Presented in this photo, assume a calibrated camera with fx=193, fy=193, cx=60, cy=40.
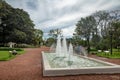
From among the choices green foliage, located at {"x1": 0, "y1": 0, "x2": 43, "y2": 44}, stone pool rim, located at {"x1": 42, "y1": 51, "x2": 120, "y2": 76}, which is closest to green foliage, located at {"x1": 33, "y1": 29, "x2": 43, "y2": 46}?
green foliage, located at {"x1": 0, "y1": 0, "x2": 43, "y2": 44}

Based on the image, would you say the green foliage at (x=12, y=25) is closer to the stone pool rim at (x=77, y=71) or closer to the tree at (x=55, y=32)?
the tree at (x=55, y=32)

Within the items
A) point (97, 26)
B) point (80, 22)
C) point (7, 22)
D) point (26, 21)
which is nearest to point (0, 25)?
point (7, 22)

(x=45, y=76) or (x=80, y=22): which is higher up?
(x=80, y=22)

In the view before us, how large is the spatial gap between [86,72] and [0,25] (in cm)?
3962

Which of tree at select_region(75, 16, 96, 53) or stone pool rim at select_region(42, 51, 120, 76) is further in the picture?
tree at select_region(75, 16, 96, 53)

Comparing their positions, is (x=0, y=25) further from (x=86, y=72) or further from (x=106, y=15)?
(x=86, y=72)

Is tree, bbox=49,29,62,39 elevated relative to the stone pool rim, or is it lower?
elevated

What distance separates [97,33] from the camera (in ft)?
130

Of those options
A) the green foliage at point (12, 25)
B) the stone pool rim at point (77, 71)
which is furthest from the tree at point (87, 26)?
the stone pool rim at point (77, 71)

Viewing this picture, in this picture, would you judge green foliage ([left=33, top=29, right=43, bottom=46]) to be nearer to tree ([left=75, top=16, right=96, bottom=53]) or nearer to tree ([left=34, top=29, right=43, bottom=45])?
tree ([left=34, top=29, right=43, bottom=45])

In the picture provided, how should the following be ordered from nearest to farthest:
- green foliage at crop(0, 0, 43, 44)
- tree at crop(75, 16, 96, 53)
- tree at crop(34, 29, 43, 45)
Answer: tree at crop(75, 16, 96, 53) → green foliage at crop(0, 0, 43, 44) → tree at crop(34, 29, 43, 45)

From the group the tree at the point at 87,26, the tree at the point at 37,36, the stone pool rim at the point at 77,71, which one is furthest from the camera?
the tree at the point at 37,36

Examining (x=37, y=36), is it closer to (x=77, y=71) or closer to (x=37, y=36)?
(x=37, y=36)

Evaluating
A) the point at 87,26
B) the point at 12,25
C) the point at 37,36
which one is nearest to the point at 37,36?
the point at 37,36
